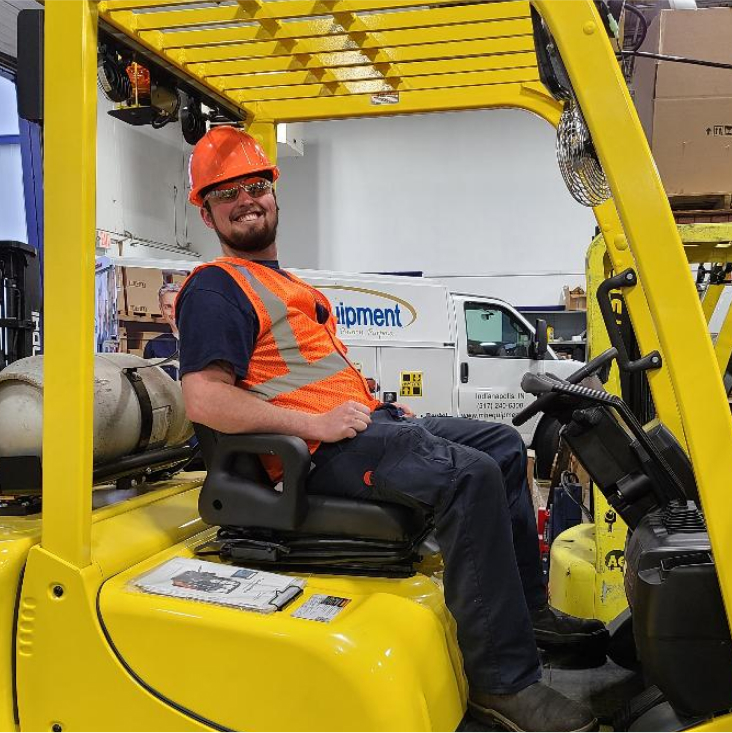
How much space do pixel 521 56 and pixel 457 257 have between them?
36.8 ft

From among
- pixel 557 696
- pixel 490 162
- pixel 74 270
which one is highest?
pixel 490 162

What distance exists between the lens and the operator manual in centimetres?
178

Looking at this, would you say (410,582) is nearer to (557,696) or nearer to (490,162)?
(557,696)

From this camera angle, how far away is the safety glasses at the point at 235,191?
2.41m

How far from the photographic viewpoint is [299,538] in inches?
82.7

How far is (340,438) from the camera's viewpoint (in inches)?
83.2

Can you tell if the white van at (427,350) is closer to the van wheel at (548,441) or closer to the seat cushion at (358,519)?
the van wheel at (548,441)

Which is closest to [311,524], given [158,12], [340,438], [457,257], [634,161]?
[340,438]

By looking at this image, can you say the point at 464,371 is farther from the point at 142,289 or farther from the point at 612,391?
the point at 612,391

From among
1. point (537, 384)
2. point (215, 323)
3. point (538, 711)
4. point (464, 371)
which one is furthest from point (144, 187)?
point (538, 711)

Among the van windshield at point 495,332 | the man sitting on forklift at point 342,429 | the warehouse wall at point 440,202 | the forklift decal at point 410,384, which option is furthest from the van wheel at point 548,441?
the warehouse wall at point 440,202

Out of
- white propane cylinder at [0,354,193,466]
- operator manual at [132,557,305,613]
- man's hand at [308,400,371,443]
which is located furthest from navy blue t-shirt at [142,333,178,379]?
operator manual at [132,557,305,613]

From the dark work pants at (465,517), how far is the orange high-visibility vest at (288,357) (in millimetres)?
160

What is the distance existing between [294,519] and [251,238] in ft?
3.14
